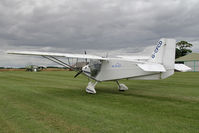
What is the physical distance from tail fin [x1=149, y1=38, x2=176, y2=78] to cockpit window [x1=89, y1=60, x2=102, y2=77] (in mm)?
3794

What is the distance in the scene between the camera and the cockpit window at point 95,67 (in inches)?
476

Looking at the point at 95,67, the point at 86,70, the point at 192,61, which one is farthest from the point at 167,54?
the point at 192,61

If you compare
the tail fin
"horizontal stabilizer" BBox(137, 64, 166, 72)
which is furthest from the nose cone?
the tail fin

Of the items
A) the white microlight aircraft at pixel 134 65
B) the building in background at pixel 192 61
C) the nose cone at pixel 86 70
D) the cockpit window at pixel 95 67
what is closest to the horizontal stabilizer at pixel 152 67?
the white microlight aircraft at pixel 134 65

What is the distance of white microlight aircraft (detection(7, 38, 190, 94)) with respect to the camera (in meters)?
9.98

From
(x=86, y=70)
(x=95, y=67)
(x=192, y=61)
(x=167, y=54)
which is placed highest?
(x=192, y=61)

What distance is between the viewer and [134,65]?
34.6 ft

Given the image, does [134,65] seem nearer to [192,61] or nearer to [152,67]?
[152,67]

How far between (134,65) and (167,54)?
1.85 metres

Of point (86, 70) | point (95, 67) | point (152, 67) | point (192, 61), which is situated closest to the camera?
point (152, 67)

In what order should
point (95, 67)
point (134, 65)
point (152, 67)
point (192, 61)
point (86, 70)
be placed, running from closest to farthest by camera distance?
point (152, 67) < point (134, 65) < point (95, 67) < point (86, 70) < point (192, 61)

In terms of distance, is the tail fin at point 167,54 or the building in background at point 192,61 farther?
the building in background at point 192,61

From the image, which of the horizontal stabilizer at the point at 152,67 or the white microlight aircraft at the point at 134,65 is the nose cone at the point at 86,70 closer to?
the white microlight aircraft at the point at 134,65

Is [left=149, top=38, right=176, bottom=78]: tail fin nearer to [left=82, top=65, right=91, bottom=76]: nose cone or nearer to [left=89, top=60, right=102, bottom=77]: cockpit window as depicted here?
[left=89, top=60, right=102, bottom=77]: cockpit window
